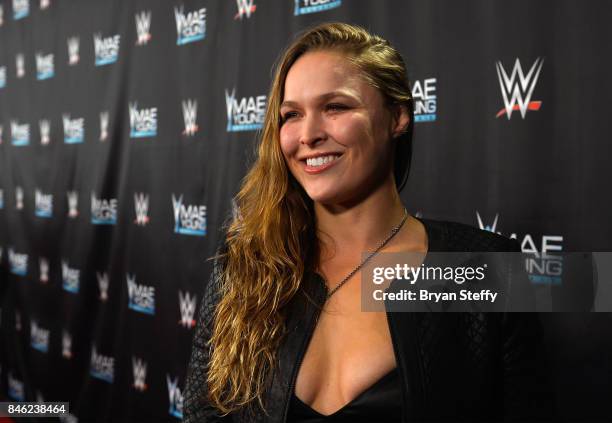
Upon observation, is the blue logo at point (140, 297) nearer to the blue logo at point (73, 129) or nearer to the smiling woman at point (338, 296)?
the blue logo at point (73, 129)

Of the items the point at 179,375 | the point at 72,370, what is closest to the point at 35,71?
the point at 72,370

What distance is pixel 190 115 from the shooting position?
2.55 m

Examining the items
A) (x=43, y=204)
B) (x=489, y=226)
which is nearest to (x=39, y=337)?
(x=43, y=204)

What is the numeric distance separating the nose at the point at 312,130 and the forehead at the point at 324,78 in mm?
42

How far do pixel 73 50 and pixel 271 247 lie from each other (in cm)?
259

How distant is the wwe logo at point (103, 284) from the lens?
3.06 metres

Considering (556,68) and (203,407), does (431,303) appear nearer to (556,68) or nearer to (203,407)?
(203,407)

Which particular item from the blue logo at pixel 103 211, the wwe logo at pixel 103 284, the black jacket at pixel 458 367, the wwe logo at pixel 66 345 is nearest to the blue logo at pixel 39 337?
the wwe logo at pixel 66 345

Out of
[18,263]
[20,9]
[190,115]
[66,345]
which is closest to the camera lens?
[190,115]

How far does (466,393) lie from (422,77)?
103 cm

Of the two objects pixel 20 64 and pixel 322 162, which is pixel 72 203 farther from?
pixel 322 162

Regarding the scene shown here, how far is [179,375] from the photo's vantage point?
2.62 m

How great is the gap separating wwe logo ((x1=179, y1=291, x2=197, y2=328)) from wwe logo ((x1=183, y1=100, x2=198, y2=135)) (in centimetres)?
74

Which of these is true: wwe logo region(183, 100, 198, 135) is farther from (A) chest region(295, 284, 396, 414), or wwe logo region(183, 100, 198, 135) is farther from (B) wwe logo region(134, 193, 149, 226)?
(A) chest region(295, 284, 396, 414)
